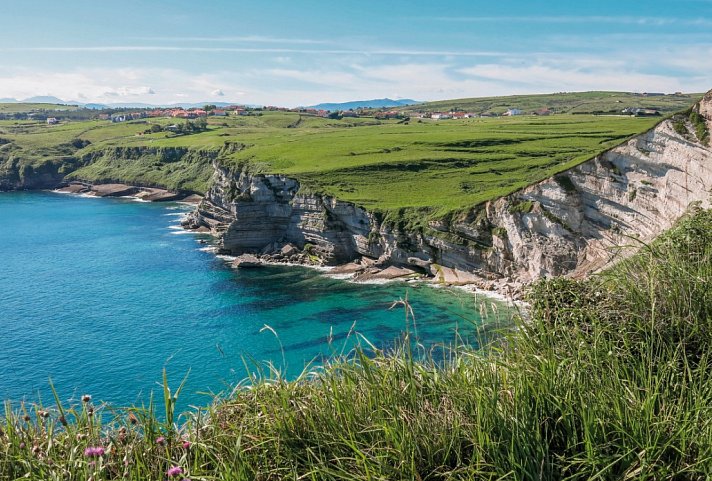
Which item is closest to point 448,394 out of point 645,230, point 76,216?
point 645,230

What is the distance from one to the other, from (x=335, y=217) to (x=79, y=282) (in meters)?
30.1

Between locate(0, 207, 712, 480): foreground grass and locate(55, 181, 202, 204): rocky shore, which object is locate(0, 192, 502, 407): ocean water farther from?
locate(55, 181, 202, 204): rocky shore

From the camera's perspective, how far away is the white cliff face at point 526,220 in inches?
1708

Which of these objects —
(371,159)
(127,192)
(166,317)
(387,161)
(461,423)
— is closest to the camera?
(461,423)

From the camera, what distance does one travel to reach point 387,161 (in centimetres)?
8269

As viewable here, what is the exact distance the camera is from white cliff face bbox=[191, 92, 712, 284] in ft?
142

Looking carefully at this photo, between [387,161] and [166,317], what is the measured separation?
44.9 m

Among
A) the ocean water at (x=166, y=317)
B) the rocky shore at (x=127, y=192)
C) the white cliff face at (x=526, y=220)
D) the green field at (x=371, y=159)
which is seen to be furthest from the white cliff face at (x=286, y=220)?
the rocky shore at (x=127, y=192)

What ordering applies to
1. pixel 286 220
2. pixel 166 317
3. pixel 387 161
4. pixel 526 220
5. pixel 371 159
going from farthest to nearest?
pixel 371 159, pixel 387 161, pixel 286 220, pixel 526 220, pixel 166 317

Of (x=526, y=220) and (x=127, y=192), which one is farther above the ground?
(x=526, y=220)

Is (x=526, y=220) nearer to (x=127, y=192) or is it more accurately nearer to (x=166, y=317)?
(x=166, y=317)

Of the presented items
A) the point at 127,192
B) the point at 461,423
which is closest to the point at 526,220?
the point at 461,423

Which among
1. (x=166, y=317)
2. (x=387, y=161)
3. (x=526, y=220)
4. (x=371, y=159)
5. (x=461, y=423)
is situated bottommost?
(x=166, y=317)

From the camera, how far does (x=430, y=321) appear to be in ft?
146
